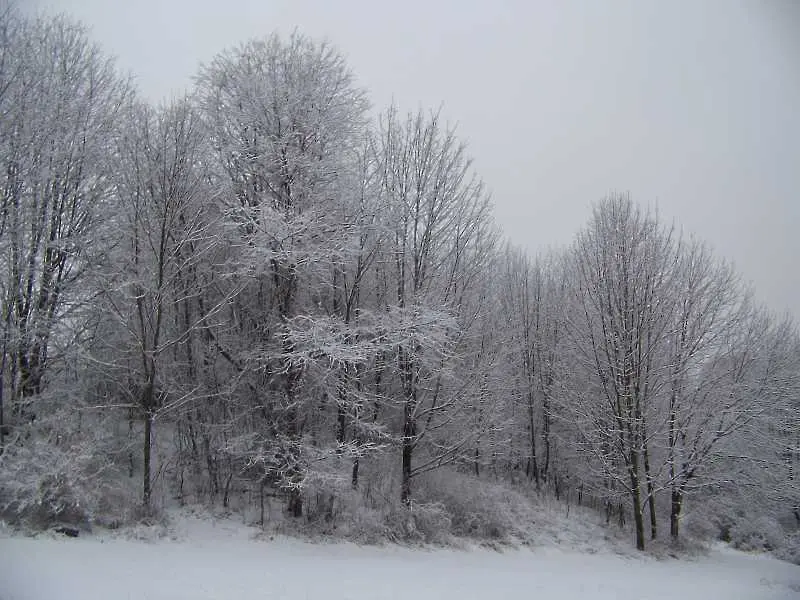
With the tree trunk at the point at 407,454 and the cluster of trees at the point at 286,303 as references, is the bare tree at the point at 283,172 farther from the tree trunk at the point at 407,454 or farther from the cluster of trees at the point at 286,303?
the tree trunk at the point at 407,454

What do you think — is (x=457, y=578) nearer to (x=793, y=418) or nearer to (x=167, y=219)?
(x=167, y=219)

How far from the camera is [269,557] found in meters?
8.63

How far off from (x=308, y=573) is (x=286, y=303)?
5942 mm

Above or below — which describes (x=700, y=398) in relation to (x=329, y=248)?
below

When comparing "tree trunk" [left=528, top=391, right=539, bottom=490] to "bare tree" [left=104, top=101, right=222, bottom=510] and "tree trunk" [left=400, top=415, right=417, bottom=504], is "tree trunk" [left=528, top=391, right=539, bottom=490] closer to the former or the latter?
"tree trunk" [left=400, top=415, right=417, bottom=504]

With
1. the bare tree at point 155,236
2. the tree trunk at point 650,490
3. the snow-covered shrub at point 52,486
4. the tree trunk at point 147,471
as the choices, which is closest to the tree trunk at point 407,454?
the bare tree at point 155,236

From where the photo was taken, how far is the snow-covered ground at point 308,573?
647cm

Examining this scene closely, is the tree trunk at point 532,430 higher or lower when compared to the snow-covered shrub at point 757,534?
higher

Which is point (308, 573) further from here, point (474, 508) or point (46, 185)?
point (46, 185)

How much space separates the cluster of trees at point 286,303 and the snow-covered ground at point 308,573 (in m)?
1.50

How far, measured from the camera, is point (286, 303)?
1149 centimetres

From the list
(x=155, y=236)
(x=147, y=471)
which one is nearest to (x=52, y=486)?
(x=147, y=471)

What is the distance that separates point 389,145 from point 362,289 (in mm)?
4406

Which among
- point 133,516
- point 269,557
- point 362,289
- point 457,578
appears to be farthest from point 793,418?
point 133,516
